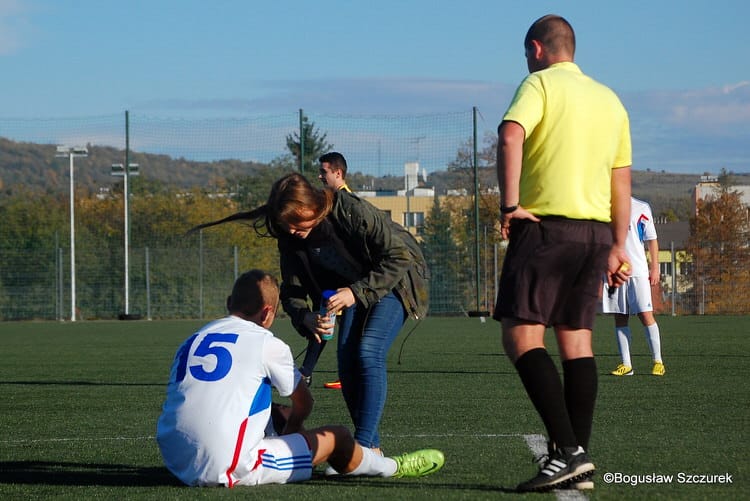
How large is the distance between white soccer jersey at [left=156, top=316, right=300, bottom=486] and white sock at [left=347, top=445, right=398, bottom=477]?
1.81 ft

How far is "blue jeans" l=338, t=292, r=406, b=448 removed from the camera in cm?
539

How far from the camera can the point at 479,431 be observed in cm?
691

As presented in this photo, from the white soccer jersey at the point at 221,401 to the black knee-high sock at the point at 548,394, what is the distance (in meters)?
1.01

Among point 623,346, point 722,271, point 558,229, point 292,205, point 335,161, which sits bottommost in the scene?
point 623,346

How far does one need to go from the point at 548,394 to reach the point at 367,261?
122 centimetres

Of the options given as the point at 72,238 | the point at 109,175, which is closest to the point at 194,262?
the point at 72,238

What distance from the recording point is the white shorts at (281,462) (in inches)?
189

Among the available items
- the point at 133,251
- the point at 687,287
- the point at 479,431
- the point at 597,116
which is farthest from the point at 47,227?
the point at 597,116

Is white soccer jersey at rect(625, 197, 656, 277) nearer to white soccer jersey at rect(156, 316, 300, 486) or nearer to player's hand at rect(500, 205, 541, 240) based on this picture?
player's hand at rect(500, 205, 541, 240)

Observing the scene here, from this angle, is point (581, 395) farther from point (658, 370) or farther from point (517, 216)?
point (658, 370)

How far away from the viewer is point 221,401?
466 cm

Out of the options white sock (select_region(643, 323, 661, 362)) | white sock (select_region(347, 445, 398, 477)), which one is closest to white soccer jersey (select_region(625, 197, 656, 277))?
white sock (select_region(643, 323, 661, 362))

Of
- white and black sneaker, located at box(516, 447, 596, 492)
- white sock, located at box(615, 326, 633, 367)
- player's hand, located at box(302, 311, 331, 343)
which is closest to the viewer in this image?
white and black sneaker, located at box(516, 447, 596, 492)

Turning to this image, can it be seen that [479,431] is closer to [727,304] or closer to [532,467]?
[532,467]
